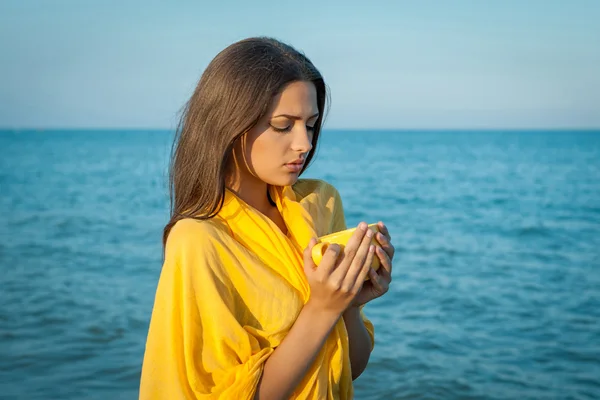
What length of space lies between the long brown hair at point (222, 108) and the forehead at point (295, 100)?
0.02m

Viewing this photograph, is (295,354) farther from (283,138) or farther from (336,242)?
(283,138)

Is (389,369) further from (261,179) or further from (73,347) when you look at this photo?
(261,179)

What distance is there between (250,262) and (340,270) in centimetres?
24

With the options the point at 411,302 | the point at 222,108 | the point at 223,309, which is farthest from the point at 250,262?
the point at 411,302

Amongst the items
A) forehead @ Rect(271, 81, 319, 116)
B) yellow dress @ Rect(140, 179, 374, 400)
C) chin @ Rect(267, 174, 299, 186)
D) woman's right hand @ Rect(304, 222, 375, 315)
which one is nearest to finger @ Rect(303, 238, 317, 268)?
woman's right hand @ Rect(304, 222, 375, 315)

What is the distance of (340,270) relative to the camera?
2.00m

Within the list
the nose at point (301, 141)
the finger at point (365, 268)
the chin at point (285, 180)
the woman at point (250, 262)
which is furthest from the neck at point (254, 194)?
the finger at point (365, 268)

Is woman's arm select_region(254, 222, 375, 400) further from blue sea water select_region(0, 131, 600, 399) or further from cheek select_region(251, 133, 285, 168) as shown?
blue sea water select_region(0, 131, 600, 399)

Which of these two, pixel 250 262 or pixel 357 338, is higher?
pixel 250 262

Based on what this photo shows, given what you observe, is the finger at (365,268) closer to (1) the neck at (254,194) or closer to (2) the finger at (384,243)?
(2) the finger at (384,243)

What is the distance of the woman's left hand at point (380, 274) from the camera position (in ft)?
6.76

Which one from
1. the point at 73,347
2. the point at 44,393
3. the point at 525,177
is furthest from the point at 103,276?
the point at 525,177

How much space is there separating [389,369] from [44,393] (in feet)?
8.79

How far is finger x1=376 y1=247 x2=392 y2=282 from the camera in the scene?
2.05m
